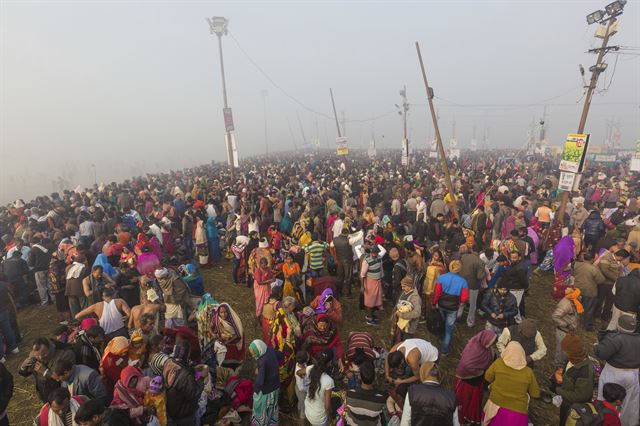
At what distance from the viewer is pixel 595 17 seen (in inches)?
429

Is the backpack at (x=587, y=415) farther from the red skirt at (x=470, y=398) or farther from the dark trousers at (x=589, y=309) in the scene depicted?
the dark trousers at (x=589, y=309)

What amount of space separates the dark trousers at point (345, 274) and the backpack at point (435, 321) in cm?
274

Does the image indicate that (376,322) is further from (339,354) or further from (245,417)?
(245,417)

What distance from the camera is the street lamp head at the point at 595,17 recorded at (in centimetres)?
1077

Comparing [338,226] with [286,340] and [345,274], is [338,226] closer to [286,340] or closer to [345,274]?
[345,274]

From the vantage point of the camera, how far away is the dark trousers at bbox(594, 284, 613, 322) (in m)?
7.23

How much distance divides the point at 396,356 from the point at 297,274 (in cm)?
342

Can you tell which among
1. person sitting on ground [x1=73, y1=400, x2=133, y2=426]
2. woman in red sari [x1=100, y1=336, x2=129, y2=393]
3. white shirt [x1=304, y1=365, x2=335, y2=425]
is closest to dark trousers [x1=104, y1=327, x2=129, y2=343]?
woman in red sari [x1=100, y1=336, x2=129, y2=393]

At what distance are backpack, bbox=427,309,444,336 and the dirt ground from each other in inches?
24.2

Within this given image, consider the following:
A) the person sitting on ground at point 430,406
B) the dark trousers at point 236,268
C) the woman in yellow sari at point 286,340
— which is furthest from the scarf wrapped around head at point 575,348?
the dark trousers at point 236,268

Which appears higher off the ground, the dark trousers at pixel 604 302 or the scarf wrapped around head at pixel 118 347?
the scarf wrapped around head at pixel 118 347

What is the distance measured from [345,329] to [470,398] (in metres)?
3.32

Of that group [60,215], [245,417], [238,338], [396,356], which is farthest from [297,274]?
[60,215]

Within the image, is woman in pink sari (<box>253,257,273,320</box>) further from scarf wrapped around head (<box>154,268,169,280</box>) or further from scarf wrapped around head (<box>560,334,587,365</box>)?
scarf wrapped around head (<box>560,334,587,365</box>)
